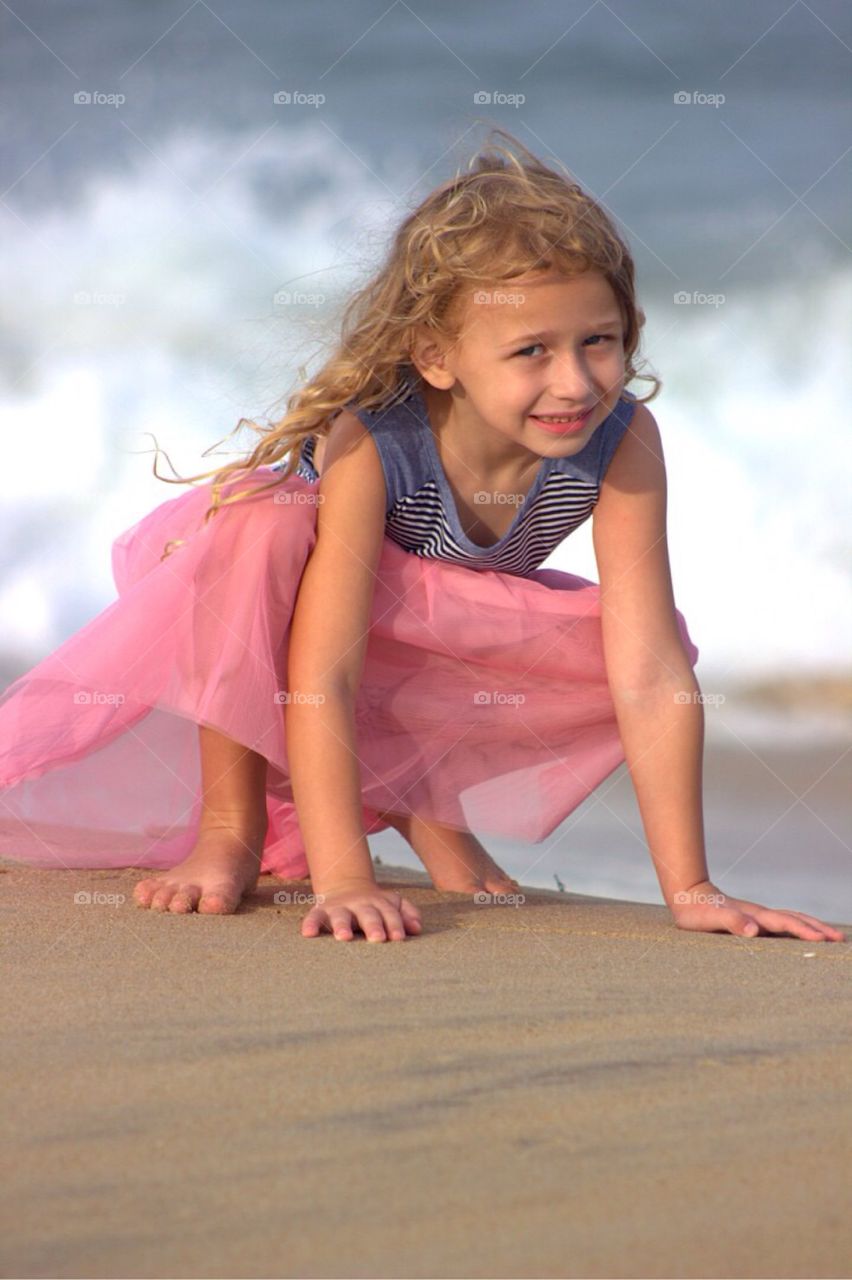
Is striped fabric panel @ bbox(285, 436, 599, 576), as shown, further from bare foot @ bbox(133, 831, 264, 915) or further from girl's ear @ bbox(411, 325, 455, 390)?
bare foot @ bbox(133, 831, 264, 915)

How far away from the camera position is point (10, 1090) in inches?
43.8

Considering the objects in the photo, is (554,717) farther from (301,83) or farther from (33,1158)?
(301,83)

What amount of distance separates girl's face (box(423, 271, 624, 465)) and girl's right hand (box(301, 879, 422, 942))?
755mm

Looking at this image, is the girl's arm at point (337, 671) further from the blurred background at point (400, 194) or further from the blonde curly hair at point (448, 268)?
the blurred background at point (400, 194)

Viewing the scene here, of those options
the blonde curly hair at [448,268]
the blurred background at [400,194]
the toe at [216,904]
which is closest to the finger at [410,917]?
the toe at [216,904]

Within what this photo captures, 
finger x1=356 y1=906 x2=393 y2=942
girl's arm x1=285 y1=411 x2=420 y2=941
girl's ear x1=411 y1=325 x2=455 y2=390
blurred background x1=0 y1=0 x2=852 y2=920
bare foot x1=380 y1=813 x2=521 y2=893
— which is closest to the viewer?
finger x1=356 y1=906 x2=393 y2=942

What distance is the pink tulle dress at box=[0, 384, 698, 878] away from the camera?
86.4 inches

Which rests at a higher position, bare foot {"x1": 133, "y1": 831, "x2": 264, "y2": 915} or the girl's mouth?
the girl's mouth

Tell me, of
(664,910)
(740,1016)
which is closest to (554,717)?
(664,910)

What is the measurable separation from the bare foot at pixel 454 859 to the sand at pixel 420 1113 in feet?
2.37

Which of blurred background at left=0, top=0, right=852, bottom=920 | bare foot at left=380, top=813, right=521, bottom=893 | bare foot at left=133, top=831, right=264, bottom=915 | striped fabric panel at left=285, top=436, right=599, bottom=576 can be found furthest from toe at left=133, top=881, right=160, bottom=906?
blurred background at left=0, top=0, right=852, bottom=920

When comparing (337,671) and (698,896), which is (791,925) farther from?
(337,671)

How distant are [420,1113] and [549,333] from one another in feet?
4.40

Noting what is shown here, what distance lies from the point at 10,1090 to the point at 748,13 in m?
7.41
